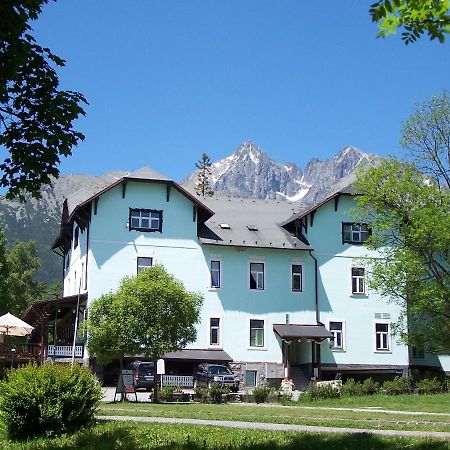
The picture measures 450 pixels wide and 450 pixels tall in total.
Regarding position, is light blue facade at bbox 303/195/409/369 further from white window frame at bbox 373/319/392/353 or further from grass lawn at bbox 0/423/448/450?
grass lawn at bbox 0/423/448/450

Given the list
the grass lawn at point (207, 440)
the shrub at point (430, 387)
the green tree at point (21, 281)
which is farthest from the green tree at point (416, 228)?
the green tree at point (21, 281)

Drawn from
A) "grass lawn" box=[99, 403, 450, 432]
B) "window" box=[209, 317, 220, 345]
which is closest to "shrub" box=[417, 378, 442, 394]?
"window" box=[209, 317, 220, 345]

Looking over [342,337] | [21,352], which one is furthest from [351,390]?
[21,352]

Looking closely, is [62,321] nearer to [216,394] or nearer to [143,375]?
[143,375]

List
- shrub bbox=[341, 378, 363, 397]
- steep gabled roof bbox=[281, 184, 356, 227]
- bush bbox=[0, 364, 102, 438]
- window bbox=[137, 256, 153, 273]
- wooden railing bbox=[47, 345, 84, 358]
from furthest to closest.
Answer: steep gabled roof bbox=[281, 184, 356, 227] → window bbox=[137, 256, 153, 273] → wooden railing bbox=[47, 345, 84, 358] → shrub bbox=[341, 378, 363, 397] → bush bbox=[0, 364, 102, 438]

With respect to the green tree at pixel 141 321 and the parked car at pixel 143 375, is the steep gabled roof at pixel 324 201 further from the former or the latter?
the green tree at pixel 141 321

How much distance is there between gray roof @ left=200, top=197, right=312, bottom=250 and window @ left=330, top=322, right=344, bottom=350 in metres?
5.05

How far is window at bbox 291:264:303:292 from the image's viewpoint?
44375 millimetres

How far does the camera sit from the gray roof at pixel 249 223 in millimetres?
43688

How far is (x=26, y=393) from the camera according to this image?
16391 mm

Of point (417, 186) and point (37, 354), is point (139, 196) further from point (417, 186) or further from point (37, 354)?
point (417, 186)

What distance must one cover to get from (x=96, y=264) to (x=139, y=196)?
4598 mm

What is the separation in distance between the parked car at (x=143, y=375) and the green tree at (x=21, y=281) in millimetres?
31166

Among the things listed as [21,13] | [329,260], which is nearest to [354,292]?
[329,260]
